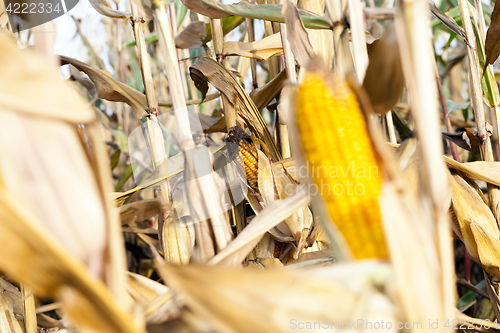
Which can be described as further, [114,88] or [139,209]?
[114,88]

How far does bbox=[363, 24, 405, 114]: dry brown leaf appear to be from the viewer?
360mm

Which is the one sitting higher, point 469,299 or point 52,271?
point 52,271

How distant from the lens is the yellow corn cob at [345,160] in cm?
34

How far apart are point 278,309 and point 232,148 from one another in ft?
1.76

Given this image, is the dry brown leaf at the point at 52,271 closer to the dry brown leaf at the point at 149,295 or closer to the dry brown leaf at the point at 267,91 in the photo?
the dry brown leaf at the point at 149,295

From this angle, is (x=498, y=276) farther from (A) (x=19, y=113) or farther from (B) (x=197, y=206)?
(A) (x=19, y=113)

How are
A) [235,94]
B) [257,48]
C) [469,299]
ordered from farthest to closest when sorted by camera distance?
1. [469,299]
2. [257,48]
3. [235,94]

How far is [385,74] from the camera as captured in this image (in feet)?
1.23

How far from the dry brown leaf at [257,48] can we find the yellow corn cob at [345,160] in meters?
0.61

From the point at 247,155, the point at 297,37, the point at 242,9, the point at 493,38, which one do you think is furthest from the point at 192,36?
the point at 493,38

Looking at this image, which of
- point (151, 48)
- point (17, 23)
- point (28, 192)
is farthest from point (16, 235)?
point (151, 48)

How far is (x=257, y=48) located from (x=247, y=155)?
34cm

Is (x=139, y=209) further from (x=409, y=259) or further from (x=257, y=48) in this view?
(x=257, y=48)

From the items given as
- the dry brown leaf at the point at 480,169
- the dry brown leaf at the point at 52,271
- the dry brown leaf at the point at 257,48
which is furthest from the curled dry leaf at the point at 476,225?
the dry brown leaf at the point at 52,271
